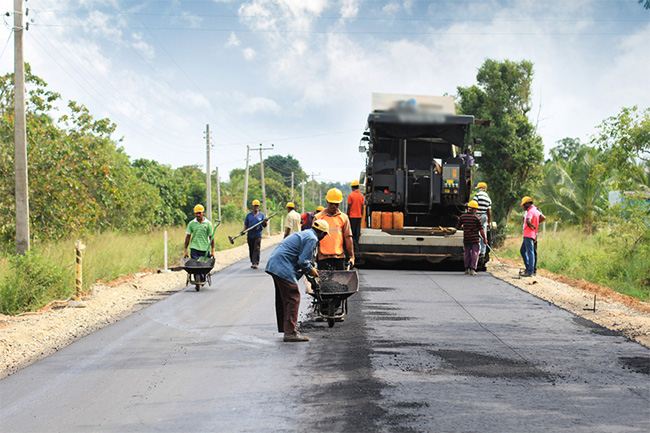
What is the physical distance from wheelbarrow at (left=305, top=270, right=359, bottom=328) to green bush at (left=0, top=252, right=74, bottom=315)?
5.64 m

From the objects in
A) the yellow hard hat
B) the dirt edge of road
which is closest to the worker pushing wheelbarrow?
the dirt edge of road

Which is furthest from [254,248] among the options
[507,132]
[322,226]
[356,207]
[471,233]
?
[507,132]

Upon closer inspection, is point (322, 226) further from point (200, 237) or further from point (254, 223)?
point (254, 223)

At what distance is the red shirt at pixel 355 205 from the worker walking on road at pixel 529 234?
3599mm

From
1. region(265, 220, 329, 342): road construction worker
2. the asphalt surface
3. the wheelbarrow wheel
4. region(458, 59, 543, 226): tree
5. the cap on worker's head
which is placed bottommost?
the asphalt surface

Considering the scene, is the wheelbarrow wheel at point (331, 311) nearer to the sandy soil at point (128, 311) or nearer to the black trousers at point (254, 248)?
the sandy soil at point (128, 311)

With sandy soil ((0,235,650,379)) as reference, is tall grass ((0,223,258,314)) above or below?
above

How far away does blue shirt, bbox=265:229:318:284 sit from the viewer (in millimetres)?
7484

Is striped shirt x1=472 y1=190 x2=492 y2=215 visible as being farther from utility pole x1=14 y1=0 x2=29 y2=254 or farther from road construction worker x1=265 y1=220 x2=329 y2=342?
utility pole x1=14 y1=0 x2=29 y2=254

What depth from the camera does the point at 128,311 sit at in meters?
10.1

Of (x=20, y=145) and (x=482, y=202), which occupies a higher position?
(x=20, y=145)

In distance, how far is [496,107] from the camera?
3048 centimetres

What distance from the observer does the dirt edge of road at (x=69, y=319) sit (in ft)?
23.9

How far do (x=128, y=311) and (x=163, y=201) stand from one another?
87.9 feet
